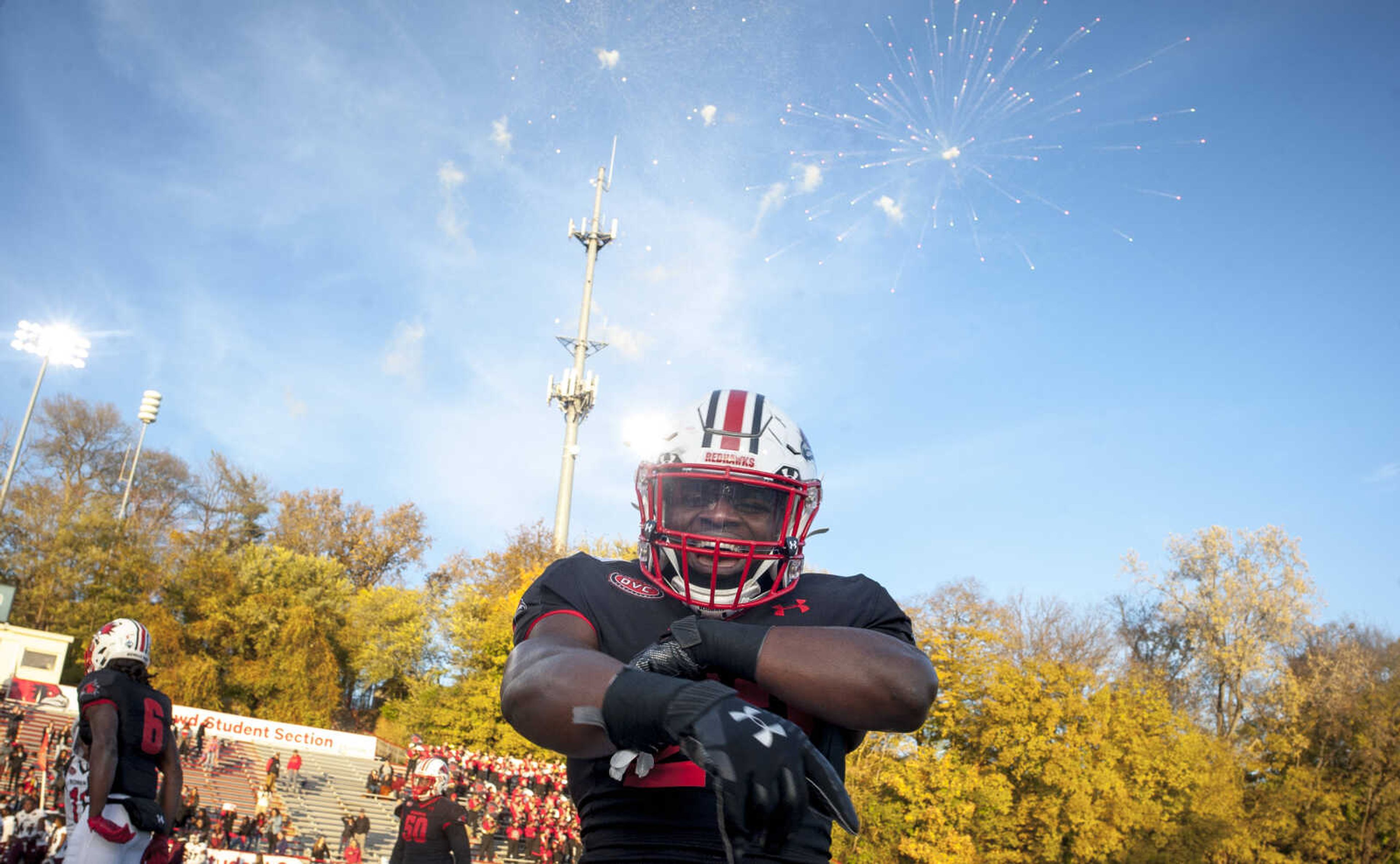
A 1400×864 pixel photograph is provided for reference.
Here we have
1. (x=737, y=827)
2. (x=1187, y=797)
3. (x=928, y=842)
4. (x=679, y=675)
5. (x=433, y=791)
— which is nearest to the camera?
(x=737, y=827)

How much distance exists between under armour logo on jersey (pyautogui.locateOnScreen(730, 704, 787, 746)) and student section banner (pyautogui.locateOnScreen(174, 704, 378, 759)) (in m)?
36.7

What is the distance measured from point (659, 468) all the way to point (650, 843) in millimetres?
1119

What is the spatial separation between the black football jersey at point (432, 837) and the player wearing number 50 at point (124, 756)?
2.88 m

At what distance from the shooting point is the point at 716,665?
2166 mm

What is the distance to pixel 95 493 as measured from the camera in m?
49.3

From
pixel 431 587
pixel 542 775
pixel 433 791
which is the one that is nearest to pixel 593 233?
pixel 431 587

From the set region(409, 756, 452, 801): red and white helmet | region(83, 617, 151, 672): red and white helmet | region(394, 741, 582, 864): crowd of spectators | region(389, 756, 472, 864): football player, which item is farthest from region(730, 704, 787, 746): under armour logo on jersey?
region(394, 741, 582, 864): crowd of spectators

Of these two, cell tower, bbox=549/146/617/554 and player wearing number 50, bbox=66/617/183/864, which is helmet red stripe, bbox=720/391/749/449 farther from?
cell tower, bbox=549/146/617/554

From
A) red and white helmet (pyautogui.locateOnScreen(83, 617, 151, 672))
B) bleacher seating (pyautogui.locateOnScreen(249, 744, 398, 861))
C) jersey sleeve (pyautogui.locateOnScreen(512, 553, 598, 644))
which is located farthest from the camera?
bleacher seating (pyautogui.locateOnScreen(249, 744, 398, 861))

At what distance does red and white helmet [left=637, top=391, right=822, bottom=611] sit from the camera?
9.09 feet

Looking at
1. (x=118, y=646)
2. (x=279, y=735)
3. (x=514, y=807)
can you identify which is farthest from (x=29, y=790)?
(x=118, y=646)

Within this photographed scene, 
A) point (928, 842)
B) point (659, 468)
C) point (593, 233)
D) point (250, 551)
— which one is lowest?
point (928, 842)

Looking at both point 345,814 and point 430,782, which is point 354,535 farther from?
point 430,782

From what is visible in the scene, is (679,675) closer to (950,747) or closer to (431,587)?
(950,747)
